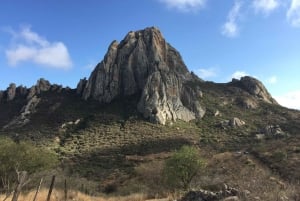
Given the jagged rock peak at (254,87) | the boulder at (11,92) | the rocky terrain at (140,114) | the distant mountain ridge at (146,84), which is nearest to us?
the rocky terrain at (140,114)

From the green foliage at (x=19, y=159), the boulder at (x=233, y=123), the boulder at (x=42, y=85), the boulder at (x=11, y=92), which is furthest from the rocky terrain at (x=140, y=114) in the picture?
the green foliage at (x=19, y=159)

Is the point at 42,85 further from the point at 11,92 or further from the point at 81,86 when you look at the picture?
the point at 81,86

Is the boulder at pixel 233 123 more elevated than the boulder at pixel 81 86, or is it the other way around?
the boulder at pixel 81 86

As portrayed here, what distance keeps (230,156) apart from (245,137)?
35.9 m

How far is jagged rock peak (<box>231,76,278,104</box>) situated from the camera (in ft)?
455

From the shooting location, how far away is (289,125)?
98375mm

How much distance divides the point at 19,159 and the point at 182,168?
1412cm

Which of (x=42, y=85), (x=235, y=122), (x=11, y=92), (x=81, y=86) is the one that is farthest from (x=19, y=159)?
(x=42, y=85)

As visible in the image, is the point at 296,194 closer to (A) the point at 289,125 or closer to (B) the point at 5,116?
(A) the point at 289,125

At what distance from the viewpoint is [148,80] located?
11344 cm

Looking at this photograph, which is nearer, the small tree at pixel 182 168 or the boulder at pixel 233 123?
the small tree at pixel 182 168

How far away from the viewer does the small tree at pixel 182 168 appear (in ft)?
107

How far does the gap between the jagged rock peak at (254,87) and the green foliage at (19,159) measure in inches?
4257

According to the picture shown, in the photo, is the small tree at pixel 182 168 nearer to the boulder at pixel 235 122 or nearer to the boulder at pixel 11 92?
the boulder at pixel 235 122
